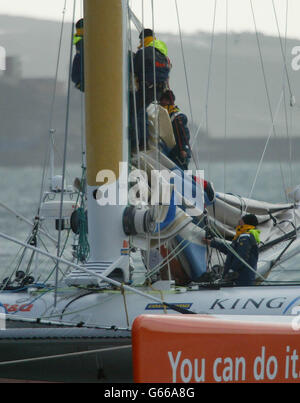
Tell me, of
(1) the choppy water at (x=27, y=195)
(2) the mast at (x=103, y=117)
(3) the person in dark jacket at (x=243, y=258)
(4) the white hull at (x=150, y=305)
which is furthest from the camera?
(1) the choppy water at (x=27, y=195)

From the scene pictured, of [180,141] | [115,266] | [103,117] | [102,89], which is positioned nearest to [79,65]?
[102,89]

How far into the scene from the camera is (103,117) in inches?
338

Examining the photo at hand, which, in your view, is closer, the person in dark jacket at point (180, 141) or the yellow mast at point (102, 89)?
the yellow mast at point (102, 89)

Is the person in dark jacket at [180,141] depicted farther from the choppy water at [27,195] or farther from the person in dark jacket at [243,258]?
the choppy water at [27,195]

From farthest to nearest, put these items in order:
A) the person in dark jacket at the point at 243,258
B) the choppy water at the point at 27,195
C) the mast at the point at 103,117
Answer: the choppy water at the point at 27,195 < the person in dark jacket at the point at 243,258 < the mast at the point at 103,117

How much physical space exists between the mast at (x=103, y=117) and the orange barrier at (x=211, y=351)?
221 centimetres

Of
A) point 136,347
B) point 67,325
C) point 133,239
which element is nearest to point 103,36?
point 133,239

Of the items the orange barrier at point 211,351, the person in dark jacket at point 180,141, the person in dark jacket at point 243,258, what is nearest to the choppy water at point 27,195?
the person in dark jacket at point 180,141

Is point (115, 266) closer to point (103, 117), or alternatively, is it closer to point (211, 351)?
point (103, 117)

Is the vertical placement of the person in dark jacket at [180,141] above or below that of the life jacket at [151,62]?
below

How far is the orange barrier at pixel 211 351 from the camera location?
6.29 m

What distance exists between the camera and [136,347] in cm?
630

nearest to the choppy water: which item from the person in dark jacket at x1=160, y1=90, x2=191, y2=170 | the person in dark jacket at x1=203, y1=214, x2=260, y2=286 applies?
the person in dark jacket at x1=160, y1=90, x2=191, y2=170

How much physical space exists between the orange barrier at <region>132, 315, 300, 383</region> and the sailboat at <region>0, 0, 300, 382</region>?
112 cm
